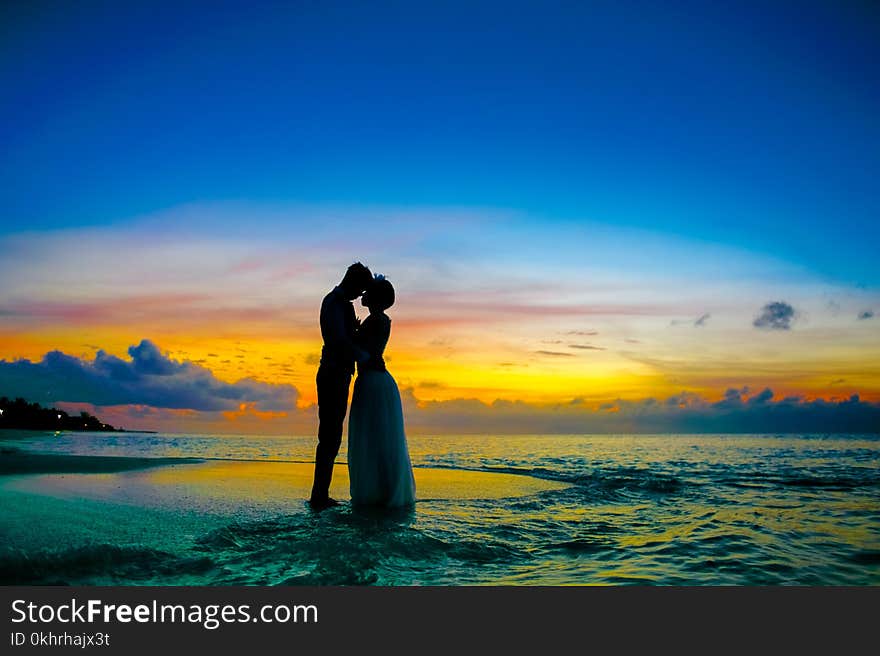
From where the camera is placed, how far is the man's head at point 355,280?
7473mm

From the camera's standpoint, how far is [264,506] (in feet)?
24.1

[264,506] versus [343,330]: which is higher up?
[343,330]

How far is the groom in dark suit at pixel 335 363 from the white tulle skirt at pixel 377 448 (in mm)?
259

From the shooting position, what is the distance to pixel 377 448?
7734 mm

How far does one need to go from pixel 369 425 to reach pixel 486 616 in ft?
14.1

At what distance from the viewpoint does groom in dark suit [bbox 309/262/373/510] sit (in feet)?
24.1

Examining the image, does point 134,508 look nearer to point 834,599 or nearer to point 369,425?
point 369,425

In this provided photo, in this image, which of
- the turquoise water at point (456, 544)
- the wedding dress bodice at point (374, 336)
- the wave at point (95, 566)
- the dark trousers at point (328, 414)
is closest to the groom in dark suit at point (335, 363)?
the dark trousers at point (328, 414)

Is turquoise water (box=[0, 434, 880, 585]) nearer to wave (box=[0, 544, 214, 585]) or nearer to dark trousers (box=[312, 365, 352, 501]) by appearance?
wave (box=[0, 544, 214, 585])

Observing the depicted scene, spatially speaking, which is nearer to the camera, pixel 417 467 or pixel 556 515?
pixel 556 515

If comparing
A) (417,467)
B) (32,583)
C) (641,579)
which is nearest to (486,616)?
(641,579)

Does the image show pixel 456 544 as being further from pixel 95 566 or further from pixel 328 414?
pixel 95 566

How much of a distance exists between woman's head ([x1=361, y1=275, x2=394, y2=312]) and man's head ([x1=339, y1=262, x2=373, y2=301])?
0.09 m

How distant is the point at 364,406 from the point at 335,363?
2.54 ft
